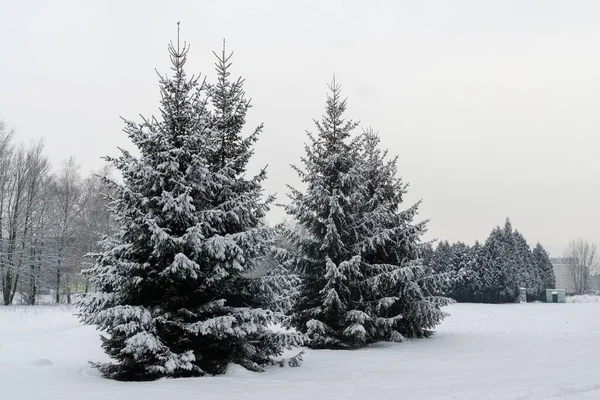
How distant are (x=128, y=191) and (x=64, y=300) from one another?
129ft

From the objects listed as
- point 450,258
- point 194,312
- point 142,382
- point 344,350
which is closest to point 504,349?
point 344,350

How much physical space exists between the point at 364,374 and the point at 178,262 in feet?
15.8

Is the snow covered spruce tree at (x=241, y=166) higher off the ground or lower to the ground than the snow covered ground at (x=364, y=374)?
higher

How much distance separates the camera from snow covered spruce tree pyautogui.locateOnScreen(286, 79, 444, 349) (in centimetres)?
1662

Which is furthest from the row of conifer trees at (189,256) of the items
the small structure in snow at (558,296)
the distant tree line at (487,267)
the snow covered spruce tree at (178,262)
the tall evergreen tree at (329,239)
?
the small structure in snow at (558,296)

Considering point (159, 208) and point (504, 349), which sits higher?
point (159, 208)

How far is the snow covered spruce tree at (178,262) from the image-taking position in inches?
408

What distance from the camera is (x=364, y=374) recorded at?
11.5 metres

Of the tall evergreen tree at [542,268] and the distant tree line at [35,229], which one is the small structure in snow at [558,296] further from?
the distant tree line at [35,229]

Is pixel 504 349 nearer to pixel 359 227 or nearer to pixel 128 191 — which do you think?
pixel 359 227

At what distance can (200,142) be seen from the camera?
11.2 metres

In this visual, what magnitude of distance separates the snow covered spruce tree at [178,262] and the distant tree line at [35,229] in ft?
90.0

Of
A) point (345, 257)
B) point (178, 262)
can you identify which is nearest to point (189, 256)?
point (178, 262)

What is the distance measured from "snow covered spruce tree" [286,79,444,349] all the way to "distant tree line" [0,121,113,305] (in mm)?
23983
